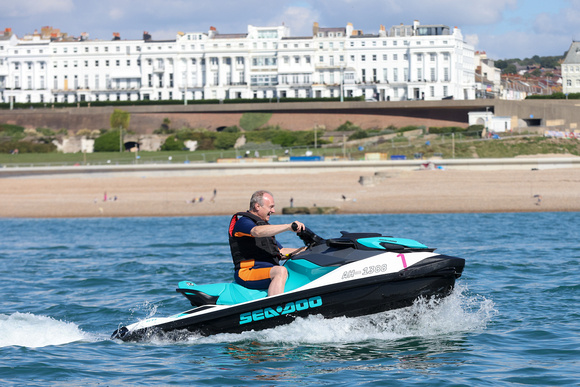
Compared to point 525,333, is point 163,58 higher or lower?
higher

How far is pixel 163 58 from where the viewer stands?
102875 millimetres

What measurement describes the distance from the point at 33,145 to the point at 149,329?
240ft

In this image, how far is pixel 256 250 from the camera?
10.2 m

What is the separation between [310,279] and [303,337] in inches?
28.9

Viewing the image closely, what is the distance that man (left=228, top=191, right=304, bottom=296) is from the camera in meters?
9.98

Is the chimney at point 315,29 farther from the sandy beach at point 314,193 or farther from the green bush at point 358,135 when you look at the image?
the sandy beach at point 314,193

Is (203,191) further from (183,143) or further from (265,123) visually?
(265,123)

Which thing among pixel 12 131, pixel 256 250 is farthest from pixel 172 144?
pixel 256 250

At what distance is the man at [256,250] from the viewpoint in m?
9.98

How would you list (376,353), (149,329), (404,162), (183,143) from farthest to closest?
(183,143) → (404,162) → (149,329) → (376,353)

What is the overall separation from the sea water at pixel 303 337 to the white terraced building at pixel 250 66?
78.9 meters

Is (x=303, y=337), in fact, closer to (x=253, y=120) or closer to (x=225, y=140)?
(x=225, y=140)

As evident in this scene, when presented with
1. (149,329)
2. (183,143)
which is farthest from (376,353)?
(183,143)

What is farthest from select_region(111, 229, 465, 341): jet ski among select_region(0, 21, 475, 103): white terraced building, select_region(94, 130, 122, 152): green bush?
select_region(0, 21, 475, 103): white terraced building
